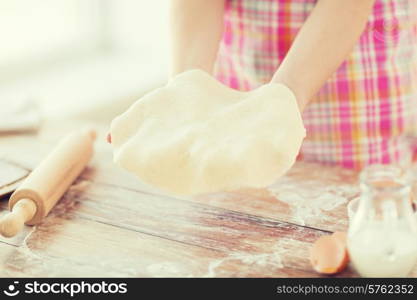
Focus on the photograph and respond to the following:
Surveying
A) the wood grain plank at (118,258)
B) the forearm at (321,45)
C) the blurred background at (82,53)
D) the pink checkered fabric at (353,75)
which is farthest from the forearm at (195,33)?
the blurred background at (82,53)

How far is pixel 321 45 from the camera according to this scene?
0.99 metres

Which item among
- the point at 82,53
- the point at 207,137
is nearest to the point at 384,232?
the point at 207,137

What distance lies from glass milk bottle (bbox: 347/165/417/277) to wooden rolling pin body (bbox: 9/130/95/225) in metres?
0.47

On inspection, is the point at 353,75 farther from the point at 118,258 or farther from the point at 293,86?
the point at 118,258

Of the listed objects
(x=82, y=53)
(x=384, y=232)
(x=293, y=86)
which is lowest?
(x=82, y=53)

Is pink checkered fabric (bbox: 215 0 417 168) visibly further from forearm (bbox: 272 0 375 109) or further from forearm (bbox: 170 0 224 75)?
forearm (bbox: 272 0 375 109)

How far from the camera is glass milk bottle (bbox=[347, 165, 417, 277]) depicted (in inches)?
31.1

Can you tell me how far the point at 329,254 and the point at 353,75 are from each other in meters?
0.50

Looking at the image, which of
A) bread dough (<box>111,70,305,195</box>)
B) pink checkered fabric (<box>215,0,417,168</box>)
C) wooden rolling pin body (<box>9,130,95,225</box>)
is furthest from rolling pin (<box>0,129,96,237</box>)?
pink checkered fabric (<box>215,0,417,168</box>)

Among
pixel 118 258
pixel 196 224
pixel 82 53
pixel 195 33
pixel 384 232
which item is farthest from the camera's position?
pixel 82 53

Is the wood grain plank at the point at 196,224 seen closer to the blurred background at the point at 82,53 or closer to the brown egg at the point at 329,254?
the brown egg at the point at 329,254

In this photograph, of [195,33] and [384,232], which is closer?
[384,232]

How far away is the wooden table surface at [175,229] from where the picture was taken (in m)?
0.87

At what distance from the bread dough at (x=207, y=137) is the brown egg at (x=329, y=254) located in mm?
109
